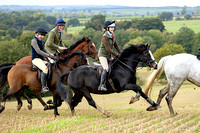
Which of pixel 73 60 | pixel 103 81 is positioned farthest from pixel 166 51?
pixel 103 81

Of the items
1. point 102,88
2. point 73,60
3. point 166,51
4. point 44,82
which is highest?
point 73,60

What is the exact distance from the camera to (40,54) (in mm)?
12461

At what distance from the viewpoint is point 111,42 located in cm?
1130

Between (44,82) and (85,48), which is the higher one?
(85,48)

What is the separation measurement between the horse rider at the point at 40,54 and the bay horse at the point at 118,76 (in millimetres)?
1115

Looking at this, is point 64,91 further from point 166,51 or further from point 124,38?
point 124,38

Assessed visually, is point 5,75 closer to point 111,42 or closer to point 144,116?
point 111,42

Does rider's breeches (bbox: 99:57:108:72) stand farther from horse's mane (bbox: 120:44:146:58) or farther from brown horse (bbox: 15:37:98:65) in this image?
brown horse (bbox: 15:37:98:65)

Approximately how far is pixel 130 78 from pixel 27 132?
3.71m

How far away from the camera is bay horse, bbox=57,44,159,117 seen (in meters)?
10.9

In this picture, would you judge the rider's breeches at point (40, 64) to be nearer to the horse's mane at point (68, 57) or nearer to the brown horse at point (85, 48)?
the horse's mane at point (68, 57)

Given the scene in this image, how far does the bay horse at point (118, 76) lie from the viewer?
1094 cm

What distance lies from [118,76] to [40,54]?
326 cm

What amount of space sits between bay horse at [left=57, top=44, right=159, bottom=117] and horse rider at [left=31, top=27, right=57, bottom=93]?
1.12 meters
